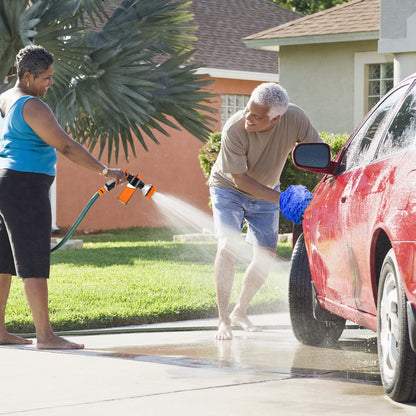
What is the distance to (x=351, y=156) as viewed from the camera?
20.2ft

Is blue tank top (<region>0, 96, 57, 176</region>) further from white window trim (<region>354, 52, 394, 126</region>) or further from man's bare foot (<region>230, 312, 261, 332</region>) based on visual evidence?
white window trim (<region>354, 52, 394, 126</region>)

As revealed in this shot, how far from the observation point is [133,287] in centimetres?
1032

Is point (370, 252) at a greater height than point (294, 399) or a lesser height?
greater

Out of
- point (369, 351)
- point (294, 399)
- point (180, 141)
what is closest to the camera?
point (294, 399)

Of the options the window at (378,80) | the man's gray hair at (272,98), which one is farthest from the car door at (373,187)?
the window at (378,80)

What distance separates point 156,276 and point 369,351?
16.5 ft

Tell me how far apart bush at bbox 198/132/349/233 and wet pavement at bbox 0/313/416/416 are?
8.51m

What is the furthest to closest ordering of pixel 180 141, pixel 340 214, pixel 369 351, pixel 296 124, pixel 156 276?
1. pixel 180 141
2. pixel 156 276
3. pixel 296 124
4. pixel 369 351
5. pixel 340 214

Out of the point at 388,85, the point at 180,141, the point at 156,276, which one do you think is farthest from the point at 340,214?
the point at 180,141

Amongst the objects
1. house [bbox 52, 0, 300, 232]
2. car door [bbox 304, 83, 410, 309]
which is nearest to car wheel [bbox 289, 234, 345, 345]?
car door [bbox 304, 83, 410, 309]

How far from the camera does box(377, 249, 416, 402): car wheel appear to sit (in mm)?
4680

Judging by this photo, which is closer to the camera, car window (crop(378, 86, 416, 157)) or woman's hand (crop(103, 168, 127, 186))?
car window (crop(378, 86, 416, 157))

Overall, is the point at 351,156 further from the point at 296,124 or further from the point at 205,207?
the point at 205,207

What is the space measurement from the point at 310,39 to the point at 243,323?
36.4 feet
